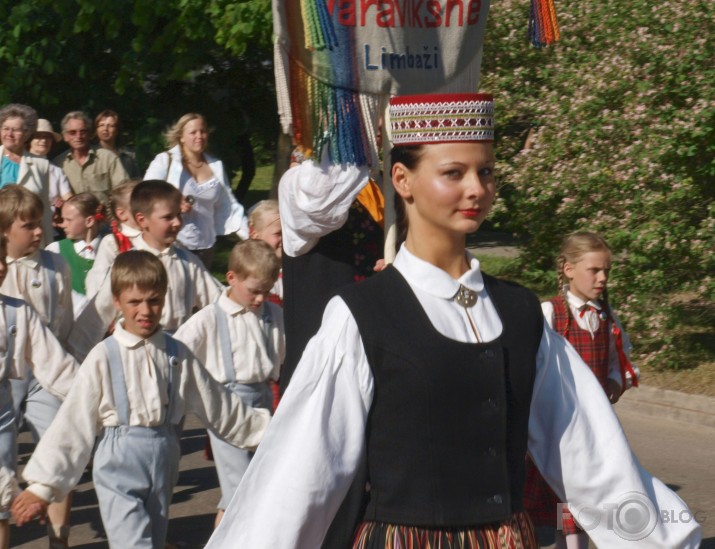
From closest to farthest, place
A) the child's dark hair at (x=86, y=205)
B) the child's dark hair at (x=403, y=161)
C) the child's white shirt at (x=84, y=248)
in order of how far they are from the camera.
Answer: the child's dark hair at (x=403, y=161) < the child's white shirt at (x=84, y=248) < the child's dark hair at (x=86, y=205)

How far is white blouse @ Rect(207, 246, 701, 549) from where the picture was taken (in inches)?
112

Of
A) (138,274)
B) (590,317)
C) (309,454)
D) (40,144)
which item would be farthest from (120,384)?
(40,144)

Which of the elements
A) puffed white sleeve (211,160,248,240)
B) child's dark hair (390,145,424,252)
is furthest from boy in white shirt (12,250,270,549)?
puffed white sleeve (211,160,248,240)

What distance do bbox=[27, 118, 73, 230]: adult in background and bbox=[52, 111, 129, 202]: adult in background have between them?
0.53ft

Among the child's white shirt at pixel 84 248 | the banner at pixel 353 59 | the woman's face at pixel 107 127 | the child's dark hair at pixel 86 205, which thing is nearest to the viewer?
the banner at pixel 353 59

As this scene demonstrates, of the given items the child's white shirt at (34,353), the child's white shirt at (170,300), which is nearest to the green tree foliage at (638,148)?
the child's white shirt at (170,300)

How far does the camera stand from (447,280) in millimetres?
3066

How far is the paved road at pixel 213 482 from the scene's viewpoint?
677 centimetres

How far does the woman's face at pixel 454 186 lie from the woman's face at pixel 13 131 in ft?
24.0

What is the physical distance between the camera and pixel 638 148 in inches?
401

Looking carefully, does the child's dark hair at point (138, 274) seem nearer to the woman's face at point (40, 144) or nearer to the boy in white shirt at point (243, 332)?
the boy in white shirt at point (243, 332)

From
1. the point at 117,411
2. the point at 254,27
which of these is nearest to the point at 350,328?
the point at 117,411

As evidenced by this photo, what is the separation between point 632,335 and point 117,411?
6.02 m

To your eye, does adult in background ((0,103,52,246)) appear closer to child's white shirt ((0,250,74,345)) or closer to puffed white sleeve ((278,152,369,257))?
child's white shirt ((0,250,74,345))
